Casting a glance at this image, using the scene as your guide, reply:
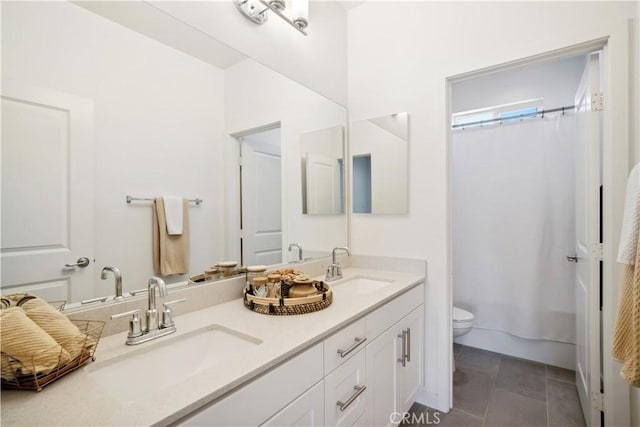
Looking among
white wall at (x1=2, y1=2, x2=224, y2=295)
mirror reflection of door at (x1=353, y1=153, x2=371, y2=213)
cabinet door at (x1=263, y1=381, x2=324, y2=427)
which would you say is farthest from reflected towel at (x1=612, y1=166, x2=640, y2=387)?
white wall at (x1=2, y1=2, x2=224, y2=295)

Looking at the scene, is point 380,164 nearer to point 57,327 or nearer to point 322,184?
point 322,184

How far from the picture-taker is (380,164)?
2100 mm

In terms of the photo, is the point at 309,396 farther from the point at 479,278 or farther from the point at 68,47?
the point at 479,278

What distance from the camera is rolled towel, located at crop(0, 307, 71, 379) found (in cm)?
64

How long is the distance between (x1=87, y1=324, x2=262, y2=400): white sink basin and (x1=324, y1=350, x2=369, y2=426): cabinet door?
0.34 meters

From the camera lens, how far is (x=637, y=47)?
138 cm

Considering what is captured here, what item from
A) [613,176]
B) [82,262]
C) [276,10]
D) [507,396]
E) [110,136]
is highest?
[276,10]

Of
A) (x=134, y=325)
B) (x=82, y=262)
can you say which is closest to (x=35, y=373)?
(x=134, y=325)

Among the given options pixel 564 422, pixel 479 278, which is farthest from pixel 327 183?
pixel 564 422

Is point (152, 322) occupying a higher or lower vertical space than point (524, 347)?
higher

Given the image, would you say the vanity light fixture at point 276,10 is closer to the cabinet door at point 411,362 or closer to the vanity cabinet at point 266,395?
the vanity cabinet at point 266,395

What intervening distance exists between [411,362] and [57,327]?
1.62 metres

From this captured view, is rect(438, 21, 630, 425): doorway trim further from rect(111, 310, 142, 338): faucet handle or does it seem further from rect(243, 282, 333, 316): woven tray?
rect(111, 310, 142, 338): faucet handle

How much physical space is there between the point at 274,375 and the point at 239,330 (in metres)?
0.26
